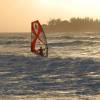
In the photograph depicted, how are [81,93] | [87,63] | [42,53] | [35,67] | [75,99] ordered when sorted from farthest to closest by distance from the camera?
[42,53]
[87,63]
[35,67]
[81,93]
[75,99]

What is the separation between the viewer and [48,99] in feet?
41.5

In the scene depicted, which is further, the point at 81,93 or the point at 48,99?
the point at 81,93

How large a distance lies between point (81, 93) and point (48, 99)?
53.9 inches

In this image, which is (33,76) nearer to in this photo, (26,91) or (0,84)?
(0,84)

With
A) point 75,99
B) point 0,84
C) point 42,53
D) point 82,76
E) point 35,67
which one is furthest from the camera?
point 42,53

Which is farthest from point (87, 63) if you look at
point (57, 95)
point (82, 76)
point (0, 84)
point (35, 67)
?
point (57, 95)

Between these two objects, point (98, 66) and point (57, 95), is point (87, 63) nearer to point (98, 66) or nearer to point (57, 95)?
point (98, 66)

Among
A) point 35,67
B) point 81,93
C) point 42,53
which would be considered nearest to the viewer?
point 81,93

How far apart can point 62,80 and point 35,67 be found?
196 inches

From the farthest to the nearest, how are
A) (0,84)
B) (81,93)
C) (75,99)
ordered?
(0,84) → (81,93) → (75,99)

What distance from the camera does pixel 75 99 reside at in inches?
498

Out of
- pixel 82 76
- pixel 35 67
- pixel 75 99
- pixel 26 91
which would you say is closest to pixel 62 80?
pixel 82 76

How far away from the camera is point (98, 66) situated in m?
21.4

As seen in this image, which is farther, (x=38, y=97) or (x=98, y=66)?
(x=98, y=66)
